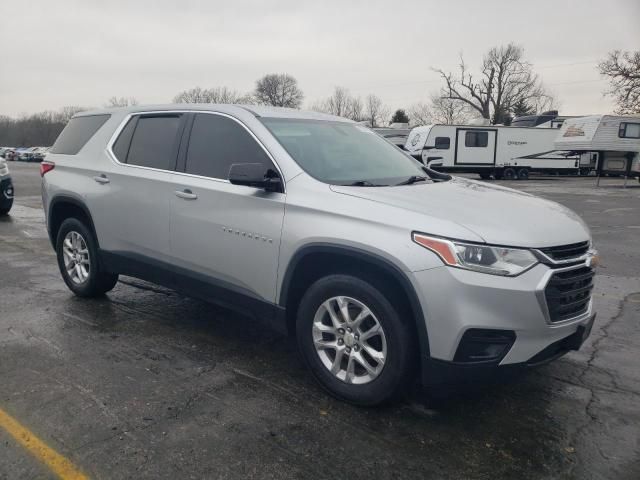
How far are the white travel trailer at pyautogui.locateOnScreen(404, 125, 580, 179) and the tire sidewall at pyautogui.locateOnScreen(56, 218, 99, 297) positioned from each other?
77.1 ft

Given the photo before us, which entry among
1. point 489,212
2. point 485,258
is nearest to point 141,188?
point 489,212

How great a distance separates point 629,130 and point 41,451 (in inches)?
1125

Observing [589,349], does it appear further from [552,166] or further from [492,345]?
[552,166]

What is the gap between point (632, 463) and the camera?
2.82 metres

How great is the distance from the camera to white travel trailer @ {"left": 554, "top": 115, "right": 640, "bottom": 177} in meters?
25.6

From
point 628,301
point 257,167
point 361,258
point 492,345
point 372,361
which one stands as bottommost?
point 628,301

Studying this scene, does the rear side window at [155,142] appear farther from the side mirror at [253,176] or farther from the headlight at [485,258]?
the headlight at [485,258]

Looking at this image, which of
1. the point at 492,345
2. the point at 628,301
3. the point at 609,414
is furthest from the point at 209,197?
the point at 628,301

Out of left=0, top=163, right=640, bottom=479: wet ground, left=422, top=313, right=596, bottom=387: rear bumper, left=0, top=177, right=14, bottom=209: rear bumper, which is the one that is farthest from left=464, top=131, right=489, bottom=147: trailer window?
left=422, top=313, right=596, bottom=387: rear bumper

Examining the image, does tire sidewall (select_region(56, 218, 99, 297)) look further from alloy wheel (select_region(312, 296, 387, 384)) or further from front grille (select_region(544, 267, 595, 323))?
front grille (select_region(544, 267, 595, 323))

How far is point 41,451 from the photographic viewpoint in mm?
2770

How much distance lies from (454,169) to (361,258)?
27.4m

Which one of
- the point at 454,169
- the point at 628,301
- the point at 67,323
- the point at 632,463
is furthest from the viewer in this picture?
the point at 454,169

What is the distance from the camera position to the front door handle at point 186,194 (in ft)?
13.5
